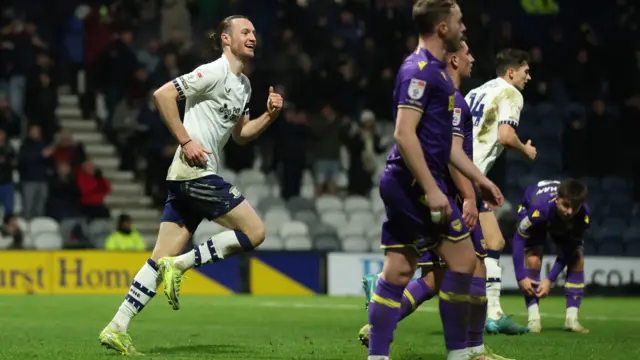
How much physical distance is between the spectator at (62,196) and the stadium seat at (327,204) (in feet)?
14.5

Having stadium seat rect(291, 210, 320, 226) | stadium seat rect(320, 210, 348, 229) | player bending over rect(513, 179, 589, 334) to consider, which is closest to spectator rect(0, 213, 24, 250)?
stadium seat rect(291, 210, 320, 226)

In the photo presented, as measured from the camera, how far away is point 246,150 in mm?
22484

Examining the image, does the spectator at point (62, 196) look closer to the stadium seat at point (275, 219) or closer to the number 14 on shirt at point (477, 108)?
the stadium seat at point (275, 219)

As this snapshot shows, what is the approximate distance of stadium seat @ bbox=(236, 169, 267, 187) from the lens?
22.3m

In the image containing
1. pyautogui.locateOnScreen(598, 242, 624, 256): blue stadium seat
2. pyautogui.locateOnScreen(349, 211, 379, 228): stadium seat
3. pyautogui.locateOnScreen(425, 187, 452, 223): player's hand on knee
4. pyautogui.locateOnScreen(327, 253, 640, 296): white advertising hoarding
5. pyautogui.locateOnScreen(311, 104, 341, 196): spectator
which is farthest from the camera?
pyautogui.locateOnScreen(311, 104, 341, 196): spectator

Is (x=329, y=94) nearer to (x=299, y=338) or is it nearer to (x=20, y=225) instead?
(x=20, y=225)

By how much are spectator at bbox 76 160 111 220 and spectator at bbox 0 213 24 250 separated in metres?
1.31

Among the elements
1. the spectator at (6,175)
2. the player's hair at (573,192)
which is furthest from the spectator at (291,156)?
the player's hair at (573,192)

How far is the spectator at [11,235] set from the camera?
19656mm

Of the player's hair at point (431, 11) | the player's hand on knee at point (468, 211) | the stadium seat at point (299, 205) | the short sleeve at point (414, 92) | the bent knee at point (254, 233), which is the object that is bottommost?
the stadium seat at point (299, 205)

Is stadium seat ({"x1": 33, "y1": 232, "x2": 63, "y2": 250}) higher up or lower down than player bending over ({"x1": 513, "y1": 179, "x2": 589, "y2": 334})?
lower down

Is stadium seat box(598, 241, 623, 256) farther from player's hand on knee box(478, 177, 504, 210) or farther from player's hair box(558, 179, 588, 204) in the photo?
player's hand on knee box(478, 177, 504, 210)

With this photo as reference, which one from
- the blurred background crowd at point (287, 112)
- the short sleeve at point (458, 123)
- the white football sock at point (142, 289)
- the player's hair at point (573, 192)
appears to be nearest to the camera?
the short sleeve at point (458, 123)

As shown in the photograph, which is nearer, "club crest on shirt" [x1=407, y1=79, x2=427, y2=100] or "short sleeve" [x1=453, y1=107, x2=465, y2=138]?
"club crest on shirt" [x1=407, y1=79, x2=427, y2=100]
